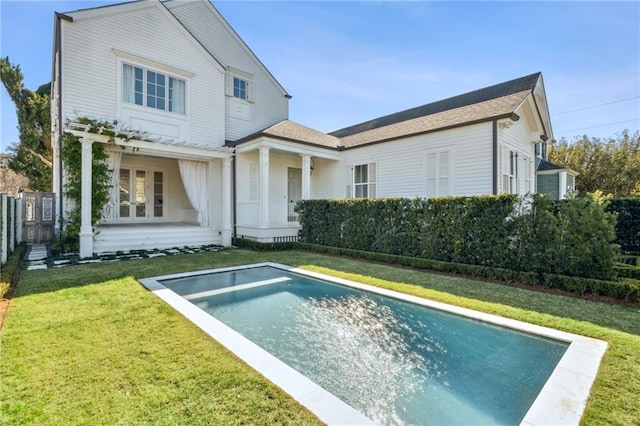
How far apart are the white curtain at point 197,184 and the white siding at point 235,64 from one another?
2.30m

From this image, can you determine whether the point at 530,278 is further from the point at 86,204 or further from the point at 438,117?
the point at 86,204

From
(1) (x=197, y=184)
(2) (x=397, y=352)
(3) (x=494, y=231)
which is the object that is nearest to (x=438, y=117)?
(3) (x=494, y=231)

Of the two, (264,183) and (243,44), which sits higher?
(243,44)

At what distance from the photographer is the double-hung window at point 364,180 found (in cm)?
1255

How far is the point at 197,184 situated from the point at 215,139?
2.17 meters

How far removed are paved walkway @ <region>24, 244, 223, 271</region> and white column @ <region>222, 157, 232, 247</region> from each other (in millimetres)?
773

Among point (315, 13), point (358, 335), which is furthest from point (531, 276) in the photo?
point (315, 13)

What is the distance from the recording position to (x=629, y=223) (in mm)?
9906

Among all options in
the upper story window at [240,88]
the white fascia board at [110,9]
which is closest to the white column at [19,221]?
the white fascia board at [110,9]

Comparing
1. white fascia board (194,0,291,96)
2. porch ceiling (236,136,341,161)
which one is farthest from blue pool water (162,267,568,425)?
white fascia board (194,0,291,96)

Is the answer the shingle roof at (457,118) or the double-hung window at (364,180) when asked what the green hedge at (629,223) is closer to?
the shingle roof at (457,118)

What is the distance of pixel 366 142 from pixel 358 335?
9780 millimetres

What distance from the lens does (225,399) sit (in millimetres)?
2463

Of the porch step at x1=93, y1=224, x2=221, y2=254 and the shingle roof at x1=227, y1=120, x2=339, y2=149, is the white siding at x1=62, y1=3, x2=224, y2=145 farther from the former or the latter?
the porch step at x1=93, y1=224, x2=221, y2=254
